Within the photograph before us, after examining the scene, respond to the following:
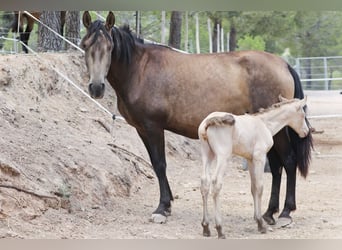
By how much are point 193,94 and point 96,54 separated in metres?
0.67

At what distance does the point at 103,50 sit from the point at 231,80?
32.3 inches

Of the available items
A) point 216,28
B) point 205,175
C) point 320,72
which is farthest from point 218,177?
point 320,72

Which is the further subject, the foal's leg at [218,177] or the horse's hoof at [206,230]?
the horse's hoof at [206,230]

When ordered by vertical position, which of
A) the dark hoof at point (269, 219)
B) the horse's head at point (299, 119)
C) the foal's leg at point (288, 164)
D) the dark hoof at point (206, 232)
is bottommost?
the dark hoof at point (269, 219)

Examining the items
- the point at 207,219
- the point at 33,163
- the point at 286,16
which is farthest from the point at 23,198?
the point at 286,16

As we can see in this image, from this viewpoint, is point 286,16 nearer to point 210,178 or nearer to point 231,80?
point 231,80

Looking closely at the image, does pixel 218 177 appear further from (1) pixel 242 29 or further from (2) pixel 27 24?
(1) pixel 242 29

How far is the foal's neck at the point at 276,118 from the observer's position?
3.73 metres

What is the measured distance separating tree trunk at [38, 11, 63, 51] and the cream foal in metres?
3.48

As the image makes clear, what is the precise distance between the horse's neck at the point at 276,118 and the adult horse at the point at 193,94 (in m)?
0.19

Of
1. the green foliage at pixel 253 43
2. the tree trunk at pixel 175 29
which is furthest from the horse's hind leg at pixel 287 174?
the green foliage at pixel 253 43

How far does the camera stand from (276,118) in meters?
3.76

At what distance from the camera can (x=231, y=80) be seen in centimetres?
397

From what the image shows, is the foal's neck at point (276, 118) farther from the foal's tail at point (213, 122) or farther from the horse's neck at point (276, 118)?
the foal's tail at point (213, 122)
